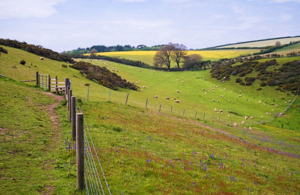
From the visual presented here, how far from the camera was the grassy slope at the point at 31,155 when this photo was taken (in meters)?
7.15

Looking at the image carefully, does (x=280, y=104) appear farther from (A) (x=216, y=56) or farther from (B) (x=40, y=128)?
(A) (x=216, y=56)

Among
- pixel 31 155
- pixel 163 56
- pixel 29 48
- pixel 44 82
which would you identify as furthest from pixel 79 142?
pixel 163 56

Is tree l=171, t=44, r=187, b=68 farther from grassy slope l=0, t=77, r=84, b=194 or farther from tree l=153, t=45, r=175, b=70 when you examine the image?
grassy slope l=0, t=77, r=84, b=194

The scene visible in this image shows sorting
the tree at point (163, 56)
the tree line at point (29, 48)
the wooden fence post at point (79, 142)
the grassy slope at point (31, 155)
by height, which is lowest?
the grassy slope at point (31, 155)

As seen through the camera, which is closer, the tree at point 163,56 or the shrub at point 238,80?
the shrub at point 238,80

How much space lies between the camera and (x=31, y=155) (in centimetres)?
944

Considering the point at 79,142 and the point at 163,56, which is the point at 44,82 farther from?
the point at 163,56

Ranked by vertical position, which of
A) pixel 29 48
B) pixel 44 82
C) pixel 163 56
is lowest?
pixel 44 82

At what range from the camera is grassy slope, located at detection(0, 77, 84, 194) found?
23.4ft

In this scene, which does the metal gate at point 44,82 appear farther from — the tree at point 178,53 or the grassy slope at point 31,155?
the tree at point 178,53

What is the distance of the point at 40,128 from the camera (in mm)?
13156

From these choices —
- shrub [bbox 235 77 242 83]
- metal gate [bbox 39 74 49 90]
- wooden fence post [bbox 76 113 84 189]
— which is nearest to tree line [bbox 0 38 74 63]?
metal gate [bbox 39 74 49 90]

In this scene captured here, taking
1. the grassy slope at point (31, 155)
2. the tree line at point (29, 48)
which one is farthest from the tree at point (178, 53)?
the grassy slope at point (31, 155)

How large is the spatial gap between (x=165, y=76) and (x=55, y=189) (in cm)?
7828
